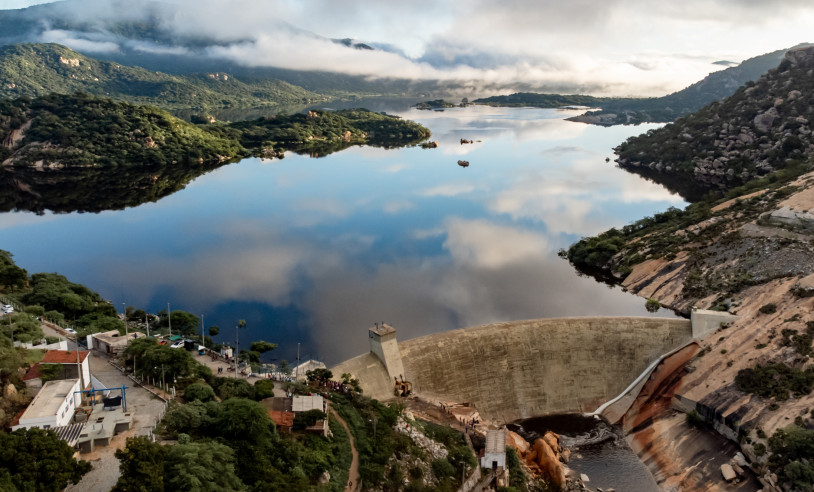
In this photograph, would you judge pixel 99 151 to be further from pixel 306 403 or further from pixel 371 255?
pixel 306 403

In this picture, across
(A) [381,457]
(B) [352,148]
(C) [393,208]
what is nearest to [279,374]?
(A) [381,457]

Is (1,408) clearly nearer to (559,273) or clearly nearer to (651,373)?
(651,373)

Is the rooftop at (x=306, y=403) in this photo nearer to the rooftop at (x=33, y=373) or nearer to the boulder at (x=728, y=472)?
the rooftop at (x=33, y=373)

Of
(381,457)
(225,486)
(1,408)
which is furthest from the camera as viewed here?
(381,457)

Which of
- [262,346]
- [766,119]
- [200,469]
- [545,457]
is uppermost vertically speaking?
[766,119]

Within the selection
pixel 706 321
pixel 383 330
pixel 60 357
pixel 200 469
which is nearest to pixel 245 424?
pixel 200 469

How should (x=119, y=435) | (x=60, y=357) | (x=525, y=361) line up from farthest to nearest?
(x=525, y=361) < (x=60, y=357) < (x=119, y=435)
